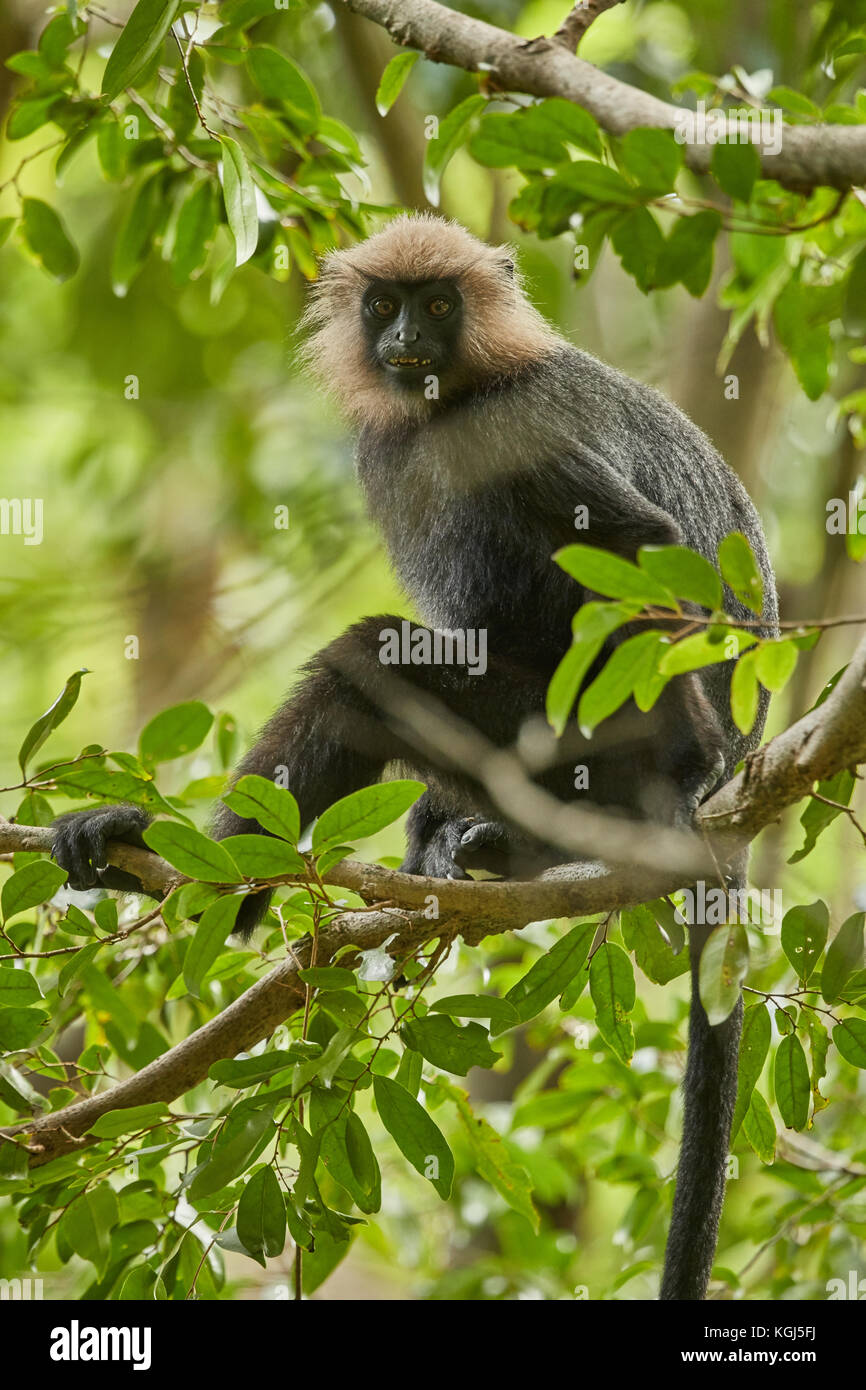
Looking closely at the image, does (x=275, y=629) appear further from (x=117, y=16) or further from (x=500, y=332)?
(x=500, y=332)

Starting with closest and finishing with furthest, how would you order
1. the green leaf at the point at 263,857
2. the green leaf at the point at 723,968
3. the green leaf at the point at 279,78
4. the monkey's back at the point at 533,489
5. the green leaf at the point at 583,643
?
1. the green leaf at the point at 583,643
2. the green leaf at the point at 723,968
3. the green leaf at the point at 263,857
4. the green leaf at the point at 279,78
5. the monkey's back at the point at 533,489

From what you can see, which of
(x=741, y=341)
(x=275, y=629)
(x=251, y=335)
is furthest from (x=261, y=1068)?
(x=251, y=335)

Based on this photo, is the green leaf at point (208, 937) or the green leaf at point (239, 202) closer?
the green leaf at point (208, 937)

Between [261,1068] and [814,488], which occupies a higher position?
[814,488]

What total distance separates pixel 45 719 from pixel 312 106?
2.12m

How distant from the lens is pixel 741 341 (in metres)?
7.01

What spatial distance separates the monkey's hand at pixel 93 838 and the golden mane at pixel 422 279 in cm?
180

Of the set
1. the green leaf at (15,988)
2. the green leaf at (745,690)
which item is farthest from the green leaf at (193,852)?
the green leaf at (745,690)

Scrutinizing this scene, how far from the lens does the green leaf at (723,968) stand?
2541 millimetres

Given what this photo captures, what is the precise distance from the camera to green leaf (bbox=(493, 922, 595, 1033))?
3.20m

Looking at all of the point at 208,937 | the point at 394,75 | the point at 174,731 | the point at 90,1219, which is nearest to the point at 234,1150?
the point at 208,937

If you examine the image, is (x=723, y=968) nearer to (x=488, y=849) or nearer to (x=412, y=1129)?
(x=412, y=1129)

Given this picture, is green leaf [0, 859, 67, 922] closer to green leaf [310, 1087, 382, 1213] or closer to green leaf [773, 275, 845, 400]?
green leaf [310, 1087, 382, 1213]

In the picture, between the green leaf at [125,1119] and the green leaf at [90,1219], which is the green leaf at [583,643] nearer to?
the green leaf at [125,1119]
